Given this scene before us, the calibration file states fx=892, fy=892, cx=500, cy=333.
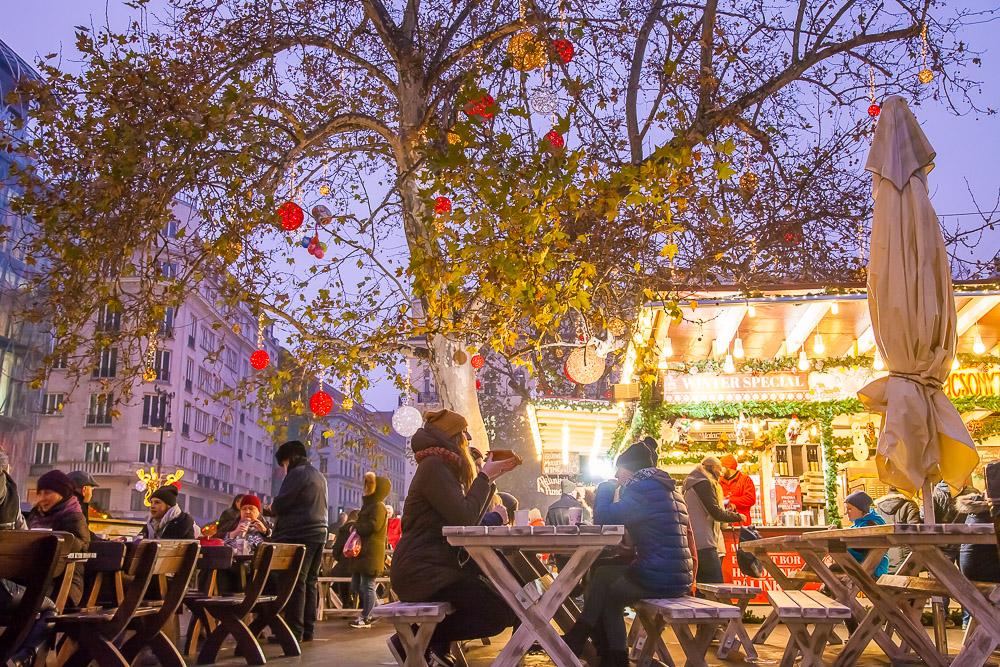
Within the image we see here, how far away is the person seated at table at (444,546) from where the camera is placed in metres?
4.89

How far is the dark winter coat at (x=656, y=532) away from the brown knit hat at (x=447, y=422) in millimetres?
1256

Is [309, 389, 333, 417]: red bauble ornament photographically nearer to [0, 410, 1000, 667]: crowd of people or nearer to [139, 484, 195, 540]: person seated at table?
[139, 484, 195, 540]: person seated at table

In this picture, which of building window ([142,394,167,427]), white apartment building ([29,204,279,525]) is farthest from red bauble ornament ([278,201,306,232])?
building window ([142,394,167,427])

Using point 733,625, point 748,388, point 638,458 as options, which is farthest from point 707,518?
point 748,388

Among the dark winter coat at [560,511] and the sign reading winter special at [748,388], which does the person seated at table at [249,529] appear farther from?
the sign reading winter special at [748,388]

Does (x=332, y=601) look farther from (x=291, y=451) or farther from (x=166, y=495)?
(x=291, y=451)

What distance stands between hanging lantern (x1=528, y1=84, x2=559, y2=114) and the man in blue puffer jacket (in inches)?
230

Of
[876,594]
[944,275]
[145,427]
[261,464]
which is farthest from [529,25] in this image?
[261,464]

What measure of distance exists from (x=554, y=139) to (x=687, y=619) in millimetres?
4853

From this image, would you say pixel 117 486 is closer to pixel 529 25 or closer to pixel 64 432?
pixel 64 432

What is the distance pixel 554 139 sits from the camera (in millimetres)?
8258

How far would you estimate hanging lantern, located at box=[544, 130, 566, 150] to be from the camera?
26.2 feet

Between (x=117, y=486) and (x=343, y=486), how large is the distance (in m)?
42.2

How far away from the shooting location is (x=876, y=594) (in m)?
5.79
